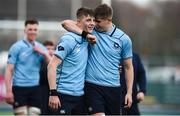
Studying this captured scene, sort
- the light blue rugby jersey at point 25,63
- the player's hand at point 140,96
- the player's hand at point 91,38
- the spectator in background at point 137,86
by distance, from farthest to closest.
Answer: the light blue rugby jersey at point 25,63 → the player's hand at point 140,96 → the spectator in background at point 137,86 → the player's hand at point 91,38

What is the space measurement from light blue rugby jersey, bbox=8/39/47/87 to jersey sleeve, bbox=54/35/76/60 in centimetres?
397

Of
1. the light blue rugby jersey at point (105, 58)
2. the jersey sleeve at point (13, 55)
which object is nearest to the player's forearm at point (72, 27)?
the light blue rugby jersey at point (105, 58)

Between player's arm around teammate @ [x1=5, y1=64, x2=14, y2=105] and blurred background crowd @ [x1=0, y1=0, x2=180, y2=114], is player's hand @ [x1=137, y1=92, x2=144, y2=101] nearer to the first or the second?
blurred background crowd @ [x1=0, y1=0, x2=180, y2=114]

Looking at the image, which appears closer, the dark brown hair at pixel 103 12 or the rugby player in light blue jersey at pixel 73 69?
the rugby player in light blue jersey at pixel 73 69

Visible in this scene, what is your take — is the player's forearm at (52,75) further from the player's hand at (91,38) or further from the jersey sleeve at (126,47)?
the jersey sleeve at (126,47)

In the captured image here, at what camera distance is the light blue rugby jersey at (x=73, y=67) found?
35.8 ft

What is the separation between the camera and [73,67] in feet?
35.9

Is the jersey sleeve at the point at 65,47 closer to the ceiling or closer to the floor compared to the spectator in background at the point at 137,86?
closer to the ceiling

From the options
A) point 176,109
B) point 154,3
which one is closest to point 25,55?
point 176,109

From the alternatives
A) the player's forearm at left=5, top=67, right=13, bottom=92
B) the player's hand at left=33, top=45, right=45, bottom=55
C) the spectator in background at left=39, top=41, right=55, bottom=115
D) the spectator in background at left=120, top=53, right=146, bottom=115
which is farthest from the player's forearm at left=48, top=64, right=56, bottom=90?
the spectator in background at left=39, top=41, right=55, bottom=115

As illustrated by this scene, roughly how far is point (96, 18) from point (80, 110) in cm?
125

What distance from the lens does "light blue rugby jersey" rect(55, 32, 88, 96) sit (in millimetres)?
10898

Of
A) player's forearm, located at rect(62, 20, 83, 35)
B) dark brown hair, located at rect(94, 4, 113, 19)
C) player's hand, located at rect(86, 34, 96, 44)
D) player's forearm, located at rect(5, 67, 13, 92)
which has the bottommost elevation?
player's forearm, located at rect(5, 67, 13, 92)

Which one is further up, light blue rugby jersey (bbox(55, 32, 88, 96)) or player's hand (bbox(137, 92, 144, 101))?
light blue rugby jersey (bbox(55, 32, 88, 96))
